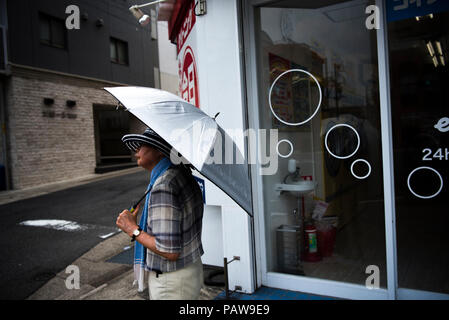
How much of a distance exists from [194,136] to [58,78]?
1444 cm

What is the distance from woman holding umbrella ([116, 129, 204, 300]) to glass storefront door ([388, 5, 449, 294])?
2.22m

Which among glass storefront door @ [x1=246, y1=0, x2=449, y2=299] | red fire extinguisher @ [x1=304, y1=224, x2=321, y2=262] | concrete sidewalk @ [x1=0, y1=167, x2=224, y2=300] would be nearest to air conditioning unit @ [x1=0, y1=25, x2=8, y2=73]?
concrete sidewalk @ [x1=0, y1=167, x2=224, y2=300]

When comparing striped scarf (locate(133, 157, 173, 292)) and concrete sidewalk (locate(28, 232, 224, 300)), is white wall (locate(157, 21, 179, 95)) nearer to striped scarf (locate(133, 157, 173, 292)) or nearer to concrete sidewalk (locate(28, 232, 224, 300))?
concrete sidewalk (locate(28, 232, 224, 300))

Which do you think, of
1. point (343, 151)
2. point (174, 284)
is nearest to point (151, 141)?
point (174, 284)

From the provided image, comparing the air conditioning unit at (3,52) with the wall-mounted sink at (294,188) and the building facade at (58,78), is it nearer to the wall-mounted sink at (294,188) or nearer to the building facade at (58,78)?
the building facade at (58,78)

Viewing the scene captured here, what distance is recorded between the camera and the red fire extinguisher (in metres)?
4.27

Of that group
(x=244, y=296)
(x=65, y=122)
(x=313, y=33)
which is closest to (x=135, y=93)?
(x=244, y=296)

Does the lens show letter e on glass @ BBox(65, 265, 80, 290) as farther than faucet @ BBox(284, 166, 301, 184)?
Yes

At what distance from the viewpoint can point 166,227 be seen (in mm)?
2004

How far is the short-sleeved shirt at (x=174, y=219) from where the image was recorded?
2.01m

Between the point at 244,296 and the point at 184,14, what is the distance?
155 inches

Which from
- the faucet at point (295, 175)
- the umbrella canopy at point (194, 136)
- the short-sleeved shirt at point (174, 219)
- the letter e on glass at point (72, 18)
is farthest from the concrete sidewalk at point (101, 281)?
the letter e on glass at point (72, 18)

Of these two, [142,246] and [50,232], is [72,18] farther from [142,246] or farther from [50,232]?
[142,246]

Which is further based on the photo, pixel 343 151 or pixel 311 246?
pixel 311 246
